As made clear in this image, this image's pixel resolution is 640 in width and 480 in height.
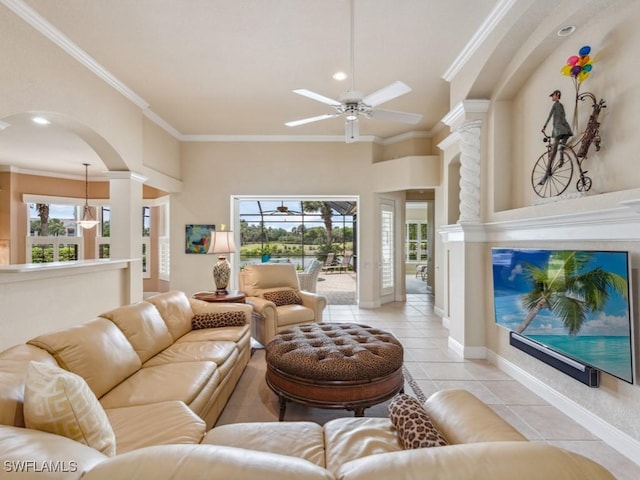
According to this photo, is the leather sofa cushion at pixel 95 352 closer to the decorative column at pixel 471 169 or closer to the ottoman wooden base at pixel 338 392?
the ottoman wooden base at pixel 338 392

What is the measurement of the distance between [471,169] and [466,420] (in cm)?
311

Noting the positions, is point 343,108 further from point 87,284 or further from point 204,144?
point 204,144

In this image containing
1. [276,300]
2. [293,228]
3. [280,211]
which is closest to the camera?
[276,300]

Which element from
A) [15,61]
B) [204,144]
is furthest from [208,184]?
[15,61]

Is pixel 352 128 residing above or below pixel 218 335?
above

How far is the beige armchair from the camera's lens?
3.94 meters

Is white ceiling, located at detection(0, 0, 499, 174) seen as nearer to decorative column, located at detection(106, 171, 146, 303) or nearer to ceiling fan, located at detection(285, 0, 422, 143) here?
ceiling fan, located at detection(285, 0, 422, 143)

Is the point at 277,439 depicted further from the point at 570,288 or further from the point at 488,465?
the point at 570,288

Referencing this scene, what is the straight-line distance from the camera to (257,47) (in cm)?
351

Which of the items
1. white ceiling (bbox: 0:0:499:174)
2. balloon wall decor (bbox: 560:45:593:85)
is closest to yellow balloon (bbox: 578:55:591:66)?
balloon wall decor (bbox: 560:45:593:85)

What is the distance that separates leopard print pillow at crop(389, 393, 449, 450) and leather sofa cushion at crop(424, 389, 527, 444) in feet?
0.18

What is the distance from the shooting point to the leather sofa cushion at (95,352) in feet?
6.02

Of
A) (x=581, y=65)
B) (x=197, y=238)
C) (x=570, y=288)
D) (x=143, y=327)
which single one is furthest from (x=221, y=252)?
(x=581, y=65)

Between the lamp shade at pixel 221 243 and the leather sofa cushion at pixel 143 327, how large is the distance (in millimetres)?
1517
